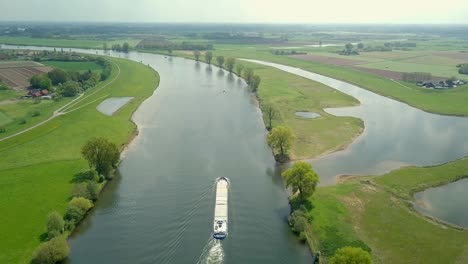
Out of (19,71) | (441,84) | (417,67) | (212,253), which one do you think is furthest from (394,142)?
(19,71)

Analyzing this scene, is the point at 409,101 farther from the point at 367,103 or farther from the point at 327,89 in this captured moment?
the point at 327,89

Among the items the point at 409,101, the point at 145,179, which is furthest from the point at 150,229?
the point at 409,101

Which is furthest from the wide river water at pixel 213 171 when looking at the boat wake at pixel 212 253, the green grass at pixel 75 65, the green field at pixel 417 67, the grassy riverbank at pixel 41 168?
the green grass at pixel 75 65

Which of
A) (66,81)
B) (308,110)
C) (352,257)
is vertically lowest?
(352,257)

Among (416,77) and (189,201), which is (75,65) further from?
(416,77)

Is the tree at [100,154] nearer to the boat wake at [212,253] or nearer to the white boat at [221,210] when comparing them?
the white boat at [221,210]
